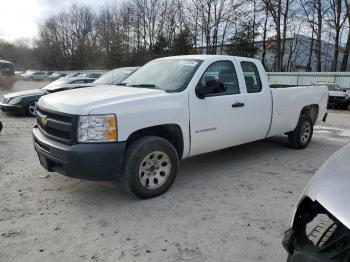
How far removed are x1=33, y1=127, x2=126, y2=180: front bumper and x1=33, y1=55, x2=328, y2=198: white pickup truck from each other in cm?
1

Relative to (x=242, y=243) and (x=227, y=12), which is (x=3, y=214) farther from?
(x=227, y=12)

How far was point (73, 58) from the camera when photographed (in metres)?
64.6

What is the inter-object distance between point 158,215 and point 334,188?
2.42 meters

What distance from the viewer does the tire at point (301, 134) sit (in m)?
7.09

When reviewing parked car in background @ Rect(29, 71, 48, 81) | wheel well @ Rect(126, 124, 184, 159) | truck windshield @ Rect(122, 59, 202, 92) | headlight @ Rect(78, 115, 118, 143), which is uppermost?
parked car in background @ Rect(29, 71, 48, 81)

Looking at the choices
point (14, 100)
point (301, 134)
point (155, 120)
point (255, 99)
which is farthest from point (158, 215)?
point (14, 100)

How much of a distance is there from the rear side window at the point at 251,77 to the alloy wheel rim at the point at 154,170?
211 centimetres

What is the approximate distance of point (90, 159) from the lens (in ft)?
12.3

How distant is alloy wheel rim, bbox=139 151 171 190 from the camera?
4.23 metres

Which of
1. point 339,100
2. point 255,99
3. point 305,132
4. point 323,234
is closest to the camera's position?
point 323,234

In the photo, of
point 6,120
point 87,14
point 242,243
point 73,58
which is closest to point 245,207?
point 242,243

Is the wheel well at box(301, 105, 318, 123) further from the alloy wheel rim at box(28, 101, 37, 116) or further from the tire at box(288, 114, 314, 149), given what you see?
the alloy wheel rim at box(28, 101, 37, 116)

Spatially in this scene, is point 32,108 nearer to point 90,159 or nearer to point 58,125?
point 58,125

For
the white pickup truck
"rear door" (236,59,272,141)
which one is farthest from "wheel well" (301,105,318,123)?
"rear door" (236,59,272,141)
